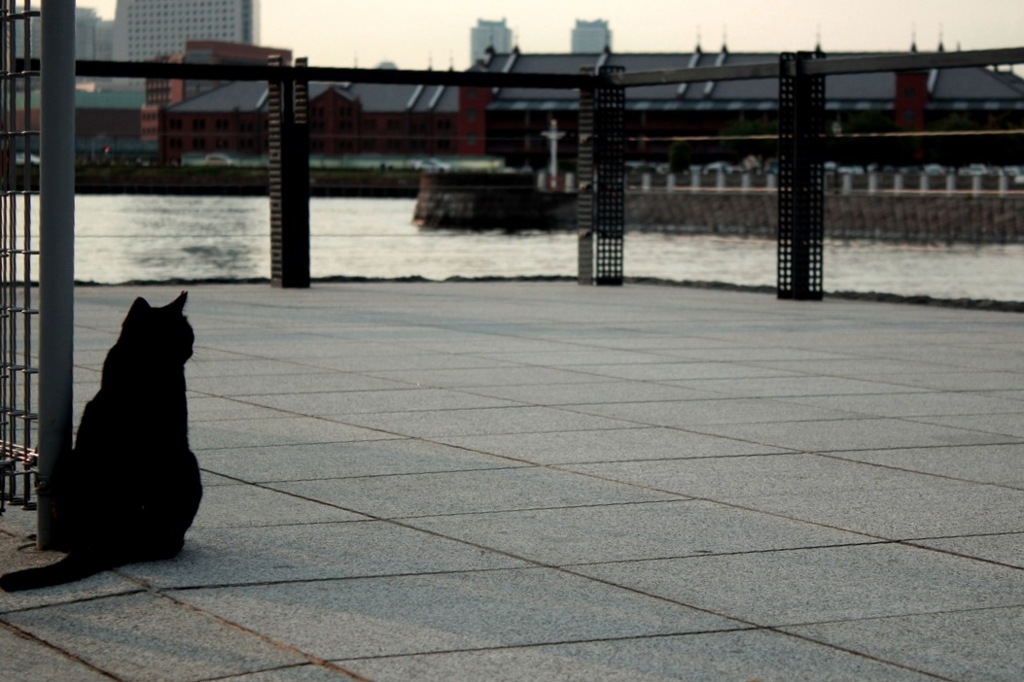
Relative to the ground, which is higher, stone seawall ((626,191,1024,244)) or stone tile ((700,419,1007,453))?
stone seawall ((626,191,1024,244))

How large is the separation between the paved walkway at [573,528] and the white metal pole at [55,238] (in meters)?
0.41

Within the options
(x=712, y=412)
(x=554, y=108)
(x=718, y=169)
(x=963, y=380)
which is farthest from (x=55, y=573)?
(x=554, y=108)

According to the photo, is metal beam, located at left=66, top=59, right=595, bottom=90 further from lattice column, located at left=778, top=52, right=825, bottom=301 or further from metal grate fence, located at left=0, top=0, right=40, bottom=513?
metal grate fence, located at left=0, top=0, right=40, bottom=513

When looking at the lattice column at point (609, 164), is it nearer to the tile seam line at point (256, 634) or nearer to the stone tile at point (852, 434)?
the stone tile at point (852, 434)

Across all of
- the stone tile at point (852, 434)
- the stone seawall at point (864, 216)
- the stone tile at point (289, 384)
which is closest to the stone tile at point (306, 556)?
the stone tile at point (852, 434)

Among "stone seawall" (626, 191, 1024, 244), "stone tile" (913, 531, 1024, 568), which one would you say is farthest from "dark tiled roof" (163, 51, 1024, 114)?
"stone tile" (913, 531, 1024, 568)

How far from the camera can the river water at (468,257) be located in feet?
126

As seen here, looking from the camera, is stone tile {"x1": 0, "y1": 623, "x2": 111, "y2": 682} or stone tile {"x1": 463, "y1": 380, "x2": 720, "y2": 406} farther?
stone tile {"x1": 463, "y1": 380, "x2": 720, "y2": 406}

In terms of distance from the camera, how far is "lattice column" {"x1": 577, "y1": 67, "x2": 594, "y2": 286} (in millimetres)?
19484

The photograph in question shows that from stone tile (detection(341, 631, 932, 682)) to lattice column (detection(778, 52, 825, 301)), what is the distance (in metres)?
13.5

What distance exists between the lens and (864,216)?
7244 centimetres

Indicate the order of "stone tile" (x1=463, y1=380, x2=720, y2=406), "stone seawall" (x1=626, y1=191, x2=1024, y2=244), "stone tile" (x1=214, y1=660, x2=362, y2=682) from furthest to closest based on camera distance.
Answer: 1. "stone seawall" (x1=626, y1=191, x2=1024, y2=244)
2. "stone tile" (x1=463, y1=380, x2=720, y2=406)
3. "stone tile" (x1=214, y1=660, x2=362, y2=682)

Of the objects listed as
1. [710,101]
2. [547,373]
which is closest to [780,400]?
[547,373]

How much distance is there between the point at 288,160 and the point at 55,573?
14009 millimetres
